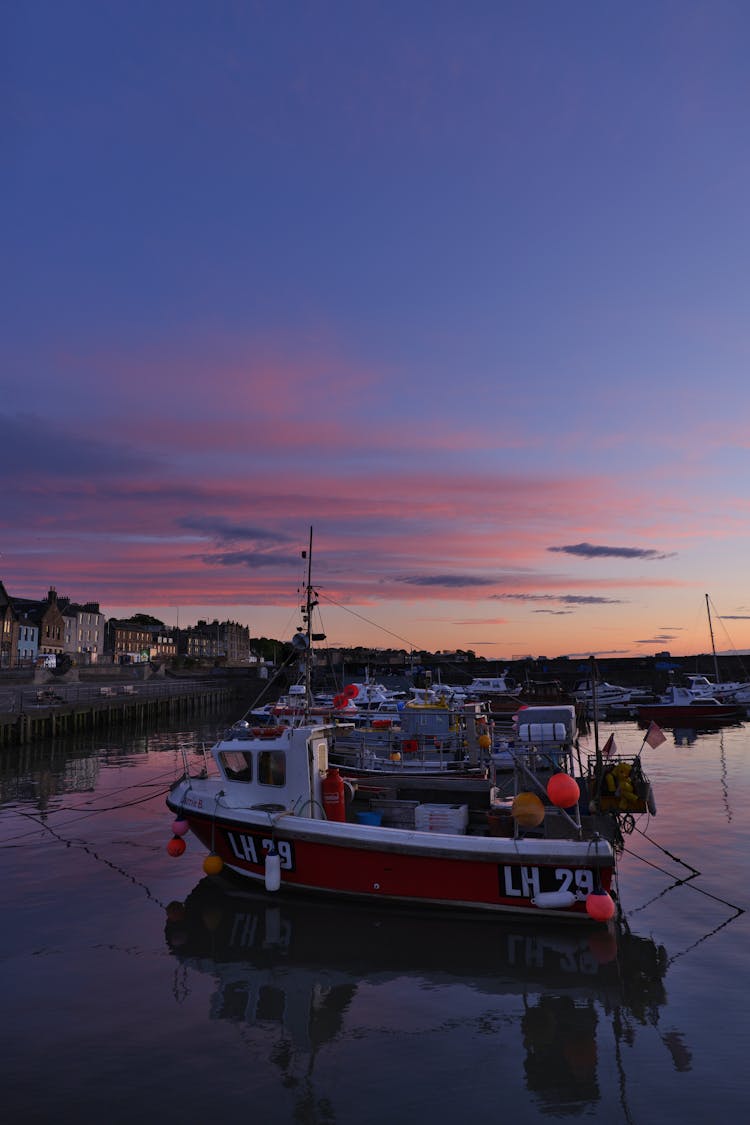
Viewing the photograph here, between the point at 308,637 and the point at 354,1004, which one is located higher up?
the point at 308,637

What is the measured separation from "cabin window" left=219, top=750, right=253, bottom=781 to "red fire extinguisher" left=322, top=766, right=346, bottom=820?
188 centimetres

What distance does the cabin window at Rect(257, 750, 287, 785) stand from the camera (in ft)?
52.3

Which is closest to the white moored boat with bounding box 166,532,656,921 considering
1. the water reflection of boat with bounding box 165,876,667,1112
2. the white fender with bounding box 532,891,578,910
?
the white fender with bounding box 532,891,578,910

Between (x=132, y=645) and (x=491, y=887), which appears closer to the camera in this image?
(x=491, y=887)

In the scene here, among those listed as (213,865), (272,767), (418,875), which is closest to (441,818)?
(418,875)

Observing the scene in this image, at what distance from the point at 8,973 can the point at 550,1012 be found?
28.8ft

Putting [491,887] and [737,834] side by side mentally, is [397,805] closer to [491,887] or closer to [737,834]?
[491,887]

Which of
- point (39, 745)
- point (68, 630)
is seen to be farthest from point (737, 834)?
point (68, 630)

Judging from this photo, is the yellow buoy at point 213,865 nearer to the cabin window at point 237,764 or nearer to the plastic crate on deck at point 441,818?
the cabin window at point 237,764

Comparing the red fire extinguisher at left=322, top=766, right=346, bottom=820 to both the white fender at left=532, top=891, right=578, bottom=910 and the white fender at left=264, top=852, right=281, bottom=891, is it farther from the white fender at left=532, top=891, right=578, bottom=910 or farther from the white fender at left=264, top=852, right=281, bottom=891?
the white fender at left=532, top=891, right=578, bottom=910

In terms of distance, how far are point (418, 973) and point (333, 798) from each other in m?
4.34

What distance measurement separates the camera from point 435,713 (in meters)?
30.3

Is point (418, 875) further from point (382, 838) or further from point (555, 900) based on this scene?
point (555, 900)

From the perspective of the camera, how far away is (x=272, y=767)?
1606cm
